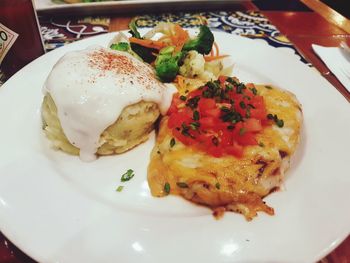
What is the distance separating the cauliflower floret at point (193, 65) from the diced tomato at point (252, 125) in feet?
2.85

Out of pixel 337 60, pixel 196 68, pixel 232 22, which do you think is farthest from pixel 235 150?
pixel 232 22

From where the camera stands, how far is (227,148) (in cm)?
188

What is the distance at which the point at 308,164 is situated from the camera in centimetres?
196

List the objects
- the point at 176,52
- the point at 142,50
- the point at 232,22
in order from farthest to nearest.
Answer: the point at 232,22 → the point at 142,50 → the point at 176,52

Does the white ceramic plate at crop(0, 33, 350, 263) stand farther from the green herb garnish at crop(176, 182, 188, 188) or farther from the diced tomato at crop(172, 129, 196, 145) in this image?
the diced tomato at crop(172, 129, 196, 145)

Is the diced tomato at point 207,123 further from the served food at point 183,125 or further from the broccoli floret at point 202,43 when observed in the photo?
the broccoli floret at point 202,43

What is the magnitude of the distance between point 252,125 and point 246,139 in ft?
0.36

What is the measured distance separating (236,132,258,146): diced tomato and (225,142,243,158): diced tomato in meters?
0.04

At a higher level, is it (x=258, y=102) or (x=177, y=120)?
(x=258, y=102)

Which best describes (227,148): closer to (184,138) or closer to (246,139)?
(246,139)

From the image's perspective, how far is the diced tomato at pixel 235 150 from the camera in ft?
6.07

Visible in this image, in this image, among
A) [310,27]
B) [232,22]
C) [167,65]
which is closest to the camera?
[167,65]

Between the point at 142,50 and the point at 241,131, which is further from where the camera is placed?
the point at 142,50

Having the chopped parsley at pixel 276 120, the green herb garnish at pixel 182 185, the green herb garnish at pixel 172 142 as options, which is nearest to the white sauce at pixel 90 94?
the green herb garnish at pixel 172 142
